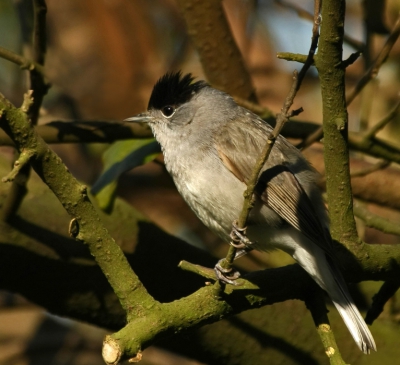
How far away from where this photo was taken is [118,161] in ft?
14.4

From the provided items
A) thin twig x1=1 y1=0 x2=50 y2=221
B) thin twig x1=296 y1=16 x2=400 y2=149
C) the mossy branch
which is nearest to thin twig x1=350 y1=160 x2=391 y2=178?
thin twig x1=296 y1=16 x2=400 y2=149

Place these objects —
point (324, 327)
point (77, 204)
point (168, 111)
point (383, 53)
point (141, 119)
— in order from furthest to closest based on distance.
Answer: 1. point (168, 111)
2. point (141, 119)
3. point (383, 53)
4. point (324, 327)
5. point (77, 204)

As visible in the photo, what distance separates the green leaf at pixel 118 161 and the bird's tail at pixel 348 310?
1402 millimetres

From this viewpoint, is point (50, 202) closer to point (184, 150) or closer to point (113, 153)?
point (113, 153)

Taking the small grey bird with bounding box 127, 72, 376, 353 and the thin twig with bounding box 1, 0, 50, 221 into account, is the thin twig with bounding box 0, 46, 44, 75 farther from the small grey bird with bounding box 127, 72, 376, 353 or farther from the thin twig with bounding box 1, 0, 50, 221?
the small grey bird with bounding box 127, 72, 376, 353

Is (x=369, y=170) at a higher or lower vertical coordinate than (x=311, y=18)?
lower

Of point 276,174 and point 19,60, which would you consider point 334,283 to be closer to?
point 276,174

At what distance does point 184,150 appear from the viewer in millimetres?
3877

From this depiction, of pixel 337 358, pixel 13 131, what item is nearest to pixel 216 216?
pixel 337 358

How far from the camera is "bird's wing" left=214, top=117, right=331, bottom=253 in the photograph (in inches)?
138

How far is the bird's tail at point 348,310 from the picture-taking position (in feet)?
11.3

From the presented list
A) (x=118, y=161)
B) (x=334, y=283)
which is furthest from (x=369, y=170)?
(x=118, y=161)

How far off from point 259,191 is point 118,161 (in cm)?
115

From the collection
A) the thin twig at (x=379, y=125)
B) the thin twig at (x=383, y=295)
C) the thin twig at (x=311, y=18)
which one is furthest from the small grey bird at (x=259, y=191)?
the thin twig at (x=311, y=18)
